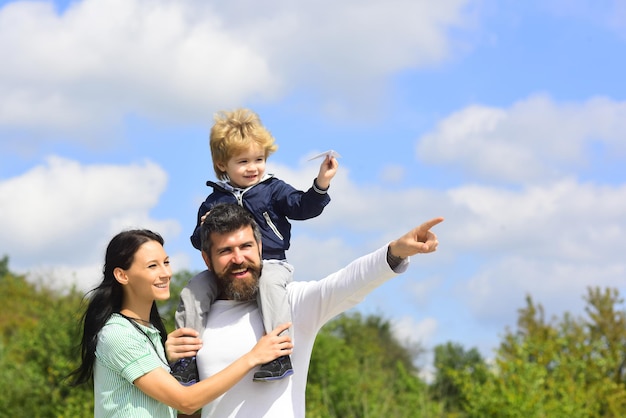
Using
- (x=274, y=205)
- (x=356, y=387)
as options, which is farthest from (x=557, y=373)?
(x=274, y=205)

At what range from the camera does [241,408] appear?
4.17m

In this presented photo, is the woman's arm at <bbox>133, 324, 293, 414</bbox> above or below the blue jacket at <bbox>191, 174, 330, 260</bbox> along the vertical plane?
below

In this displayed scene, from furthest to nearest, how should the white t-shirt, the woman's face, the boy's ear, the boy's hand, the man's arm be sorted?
the boy's ear, the boy's hand, the white t-shirt, the woman's face, the man's arm

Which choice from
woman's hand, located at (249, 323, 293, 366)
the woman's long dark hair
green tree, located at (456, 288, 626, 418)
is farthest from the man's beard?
green tree, located at (456, 288, 626, 418)

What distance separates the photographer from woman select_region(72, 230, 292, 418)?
151 inches

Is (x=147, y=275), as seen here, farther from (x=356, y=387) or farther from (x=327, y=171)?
(x=356, y=387)

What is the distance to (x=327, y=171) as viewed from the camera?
448 cm

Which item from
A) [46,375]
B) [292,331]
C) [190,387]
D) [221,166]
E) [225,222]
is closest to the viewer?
[190,387]

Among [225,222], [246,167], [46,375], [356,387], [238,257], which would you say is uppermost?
[46,375]

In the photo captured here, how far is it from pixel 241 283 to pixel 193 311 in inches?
10.6

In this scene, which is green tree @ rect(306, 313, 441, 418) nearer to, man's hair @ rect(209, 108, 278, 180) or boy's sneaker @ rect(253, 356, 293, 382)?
man's hair @ rect(209, 108, 278, 180)

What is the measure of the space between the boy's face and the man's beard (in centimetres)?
55

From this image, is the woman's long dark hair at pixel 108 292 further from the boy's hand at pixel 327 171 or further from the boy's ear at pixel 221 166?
the boy's hand at pixel 327 171

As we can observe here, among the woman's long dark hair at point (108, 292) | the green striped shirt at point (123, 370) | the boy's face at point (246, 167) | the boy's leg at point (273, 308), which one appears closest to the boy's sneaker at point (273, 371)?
the boy's leg at point (273, 308)
